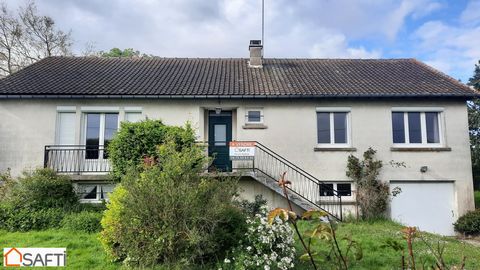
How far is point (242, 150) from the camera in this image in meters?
11.8

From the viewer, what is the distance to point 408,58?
60.3ft

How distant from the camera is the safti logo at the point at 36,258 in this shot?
6032 millimetres

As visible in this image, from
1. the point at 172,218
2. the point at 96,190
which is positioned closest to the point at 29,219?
the point at 96,190

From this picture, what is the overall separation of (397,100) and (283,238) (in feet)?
32.6

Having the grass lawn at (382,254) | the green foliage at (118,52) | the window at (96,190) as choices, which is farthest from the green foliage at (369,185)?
the green foliage at (118,52)

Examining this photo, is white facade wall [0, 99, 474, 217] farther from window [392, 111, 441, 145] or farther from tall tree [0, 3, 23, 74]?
tall tree [0, 3, 23, 74]

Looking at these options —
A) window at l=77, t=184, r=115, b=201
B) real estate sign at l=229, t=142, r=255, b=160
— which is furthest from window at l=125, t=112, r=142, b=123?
real estate sign at l=229, t=142, r=255, b=160

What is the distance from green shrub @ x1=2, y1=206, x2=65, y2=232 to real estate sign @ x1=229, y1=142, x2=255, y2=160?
568 cm

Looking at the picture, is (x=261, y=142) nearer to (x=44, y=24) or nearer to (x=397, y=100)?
(x=397, y=100)

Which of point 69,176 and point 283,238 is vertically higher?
point 69,176

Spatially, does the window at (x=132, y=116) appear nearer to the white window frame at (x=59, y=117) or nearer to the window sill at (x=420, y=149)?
the white window frame at (x=59, y=117)

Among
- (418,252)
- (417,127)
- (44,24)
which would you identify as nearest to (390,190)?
(417,127)

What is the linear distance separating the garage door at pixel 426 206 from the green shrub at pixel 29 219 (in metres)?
11.8

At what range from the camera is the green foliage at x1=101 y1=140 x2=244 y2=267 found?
6.01 m
